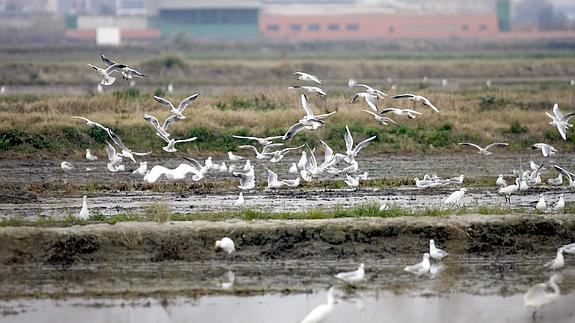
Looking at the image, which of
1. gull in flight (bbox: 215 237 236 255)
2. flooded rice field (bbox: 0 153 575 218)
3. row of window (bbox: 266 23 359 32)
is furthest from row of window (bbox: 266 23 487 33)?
gull in flight (bbox: 215 237 236 255)

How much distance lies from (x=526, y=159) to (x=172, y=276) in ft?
45.1

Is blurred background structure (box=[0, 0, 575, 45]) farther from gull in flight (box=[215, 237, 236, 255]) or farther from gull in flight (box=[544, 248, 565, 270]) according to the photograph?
gull in flight (box=[544, 248, 565, 270])

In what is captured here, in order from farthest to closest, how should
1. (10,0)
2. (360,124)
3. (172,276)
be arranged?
(10,0) → (360,124) → (172,276)

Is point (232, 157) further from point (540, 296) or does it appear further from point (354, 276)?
point (540, 296)

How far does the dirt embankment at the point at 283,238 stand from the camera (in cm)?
1545

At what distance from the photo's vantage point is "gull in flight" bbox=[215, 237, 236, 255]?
1511 centimetres

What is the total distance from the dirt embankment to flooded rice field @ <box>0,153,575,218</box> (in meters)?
2.28

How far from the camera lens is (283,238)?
15.8m

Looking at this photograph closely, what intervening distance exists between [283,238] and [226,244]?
3.39 ft

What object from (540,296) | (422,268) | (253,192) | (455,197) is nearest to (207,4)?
(253,192)

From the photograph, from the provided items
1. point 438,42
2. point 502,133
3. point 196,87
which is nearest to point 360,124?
point 502,133

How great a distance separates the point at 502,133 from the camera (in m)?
29.1

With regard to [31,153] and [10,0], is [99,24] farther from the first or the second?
[31,153]

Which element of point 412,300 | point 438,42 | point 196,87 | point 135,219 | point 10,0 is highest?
point 10,0
